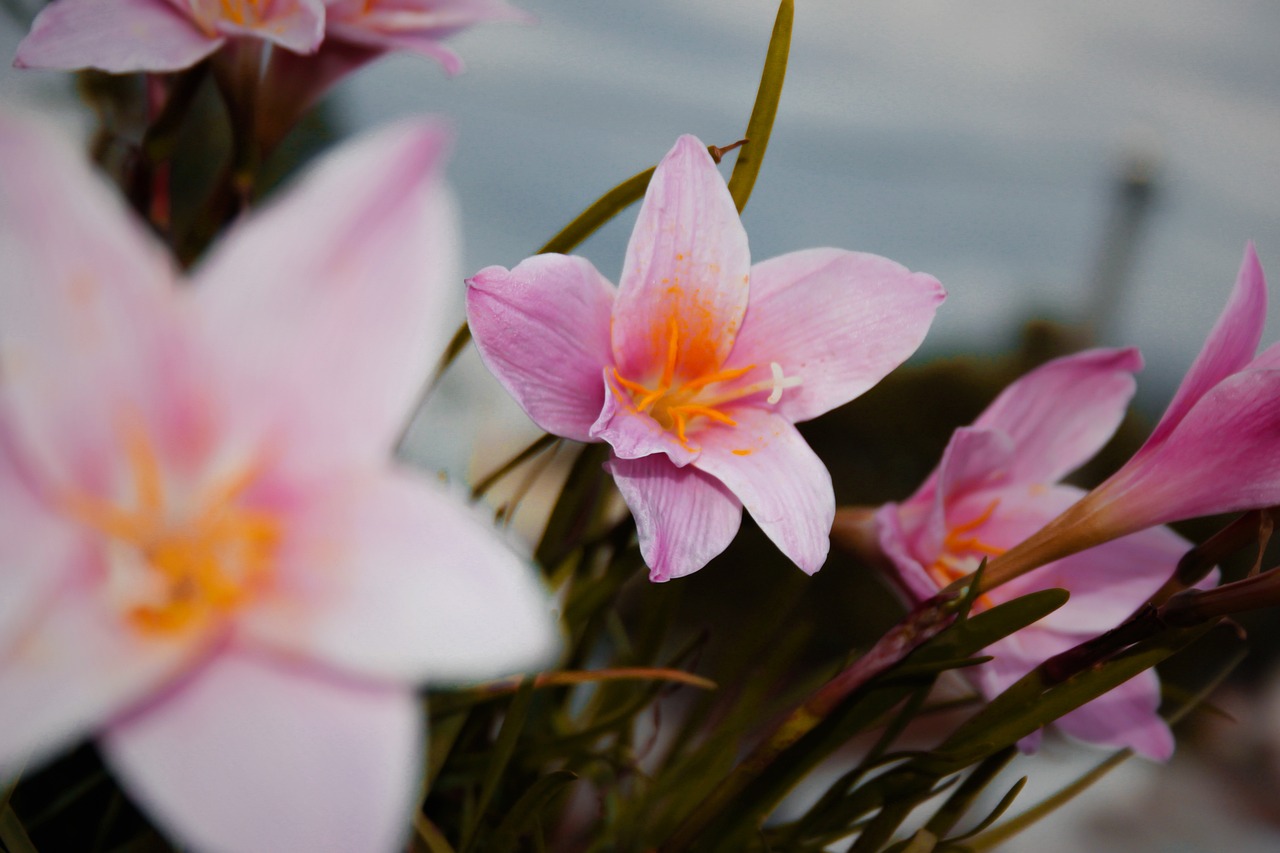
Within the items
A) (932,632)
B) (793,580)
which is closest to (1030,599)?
(932,632)

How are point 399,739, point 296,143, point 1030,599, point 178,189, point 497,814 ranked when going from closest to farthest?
point 399,739, point 1030,599, point 497,814, point 178,189, point 296,143

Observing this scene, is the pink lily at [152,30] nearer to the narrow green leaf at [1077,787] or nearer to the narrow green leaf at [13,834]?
the narrow green leaf at [13,834]

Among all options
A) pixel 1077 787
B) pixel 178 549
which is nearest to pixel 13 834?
pixel 178 549

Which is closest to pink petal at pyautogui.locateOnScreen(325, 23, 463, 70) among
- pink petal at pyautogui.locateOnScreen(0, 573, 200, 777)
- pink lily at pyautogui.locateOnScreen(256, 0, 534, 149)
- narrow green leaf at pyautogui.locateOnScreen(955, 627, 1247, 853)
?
pink lily at pyautogui.locateOnScreen(256, 0, 534, 149)

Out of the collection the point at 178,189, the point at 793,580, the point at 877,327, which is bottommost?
the point at 178,189

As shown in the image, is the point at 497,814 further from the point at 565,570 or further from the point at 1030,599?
the point at 1030,599

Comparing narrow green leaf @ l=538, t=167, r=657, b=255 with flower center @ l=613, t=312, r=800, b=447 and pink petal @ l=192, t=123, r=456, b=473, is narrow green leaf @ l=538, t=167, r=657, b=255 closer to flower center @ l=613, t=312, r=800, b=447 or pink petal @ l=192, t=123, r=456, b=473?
flower center @ l=613, t=312, r=800, b=447

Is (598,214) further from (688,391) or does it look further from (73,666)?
(73,666)

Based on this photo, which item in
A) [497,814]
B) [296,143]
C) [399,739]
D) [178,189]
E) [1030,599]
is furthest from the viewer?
[296,143]
